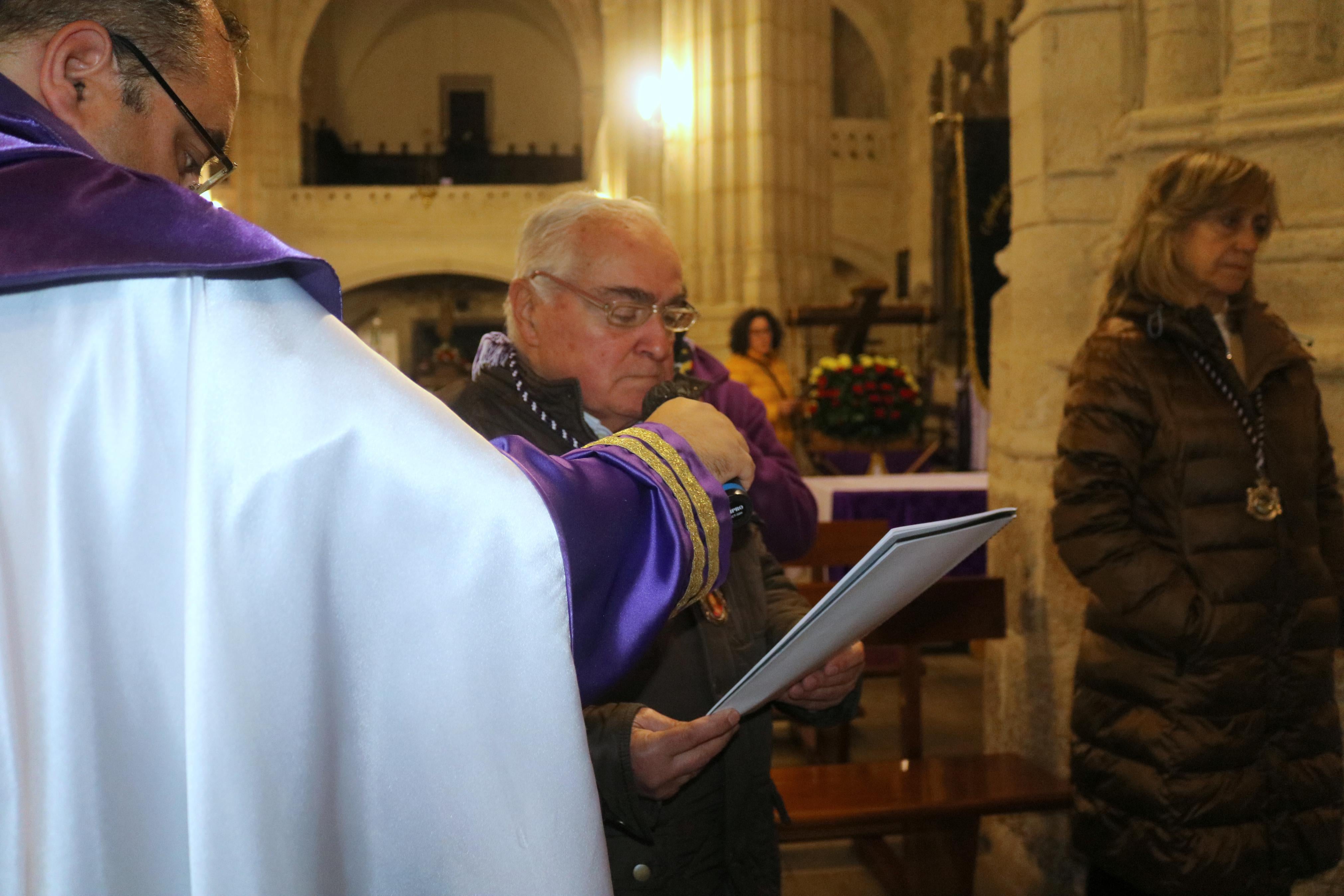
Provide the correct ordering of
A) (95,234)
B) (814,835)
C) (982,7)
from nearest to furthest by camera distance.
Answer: (95,234), (814,835), (982,7)

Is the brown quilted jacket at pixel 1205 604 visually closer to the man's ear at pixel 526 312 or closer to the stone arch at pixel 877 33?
the man's ear at pixel 526 312

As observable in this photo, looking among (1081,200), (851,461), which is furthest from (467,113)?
(1081,200)

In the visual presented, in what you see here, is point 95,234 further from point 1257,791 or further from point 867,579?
point 1257,791

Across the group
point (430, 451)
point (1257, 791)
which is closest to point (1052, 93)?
point (1257, 791)

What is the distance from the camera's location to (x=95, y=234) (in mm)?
792

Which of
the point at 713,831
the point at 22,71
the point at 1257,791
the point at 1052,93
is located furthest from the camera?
the point at 1052,93

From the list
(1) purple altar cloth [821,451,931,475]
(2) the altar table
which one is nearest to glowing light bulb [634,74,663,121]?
(1) purple altar cloth [821,451,931,475]

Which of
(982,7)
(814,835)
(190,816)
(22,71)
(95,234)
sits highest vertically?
(982,7)

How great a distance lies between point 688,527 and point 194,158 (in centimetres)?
60

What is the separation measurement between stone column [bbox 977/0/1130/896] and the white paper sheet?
1899 mm

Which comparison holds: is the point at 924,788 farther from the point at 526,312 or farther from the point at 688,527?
the point at 688,527

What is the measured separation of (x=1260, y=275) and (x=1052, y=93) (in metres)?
0.77

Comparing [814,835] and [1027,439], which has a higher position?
[1027,439]

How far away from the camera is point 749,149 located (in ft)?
29.5
